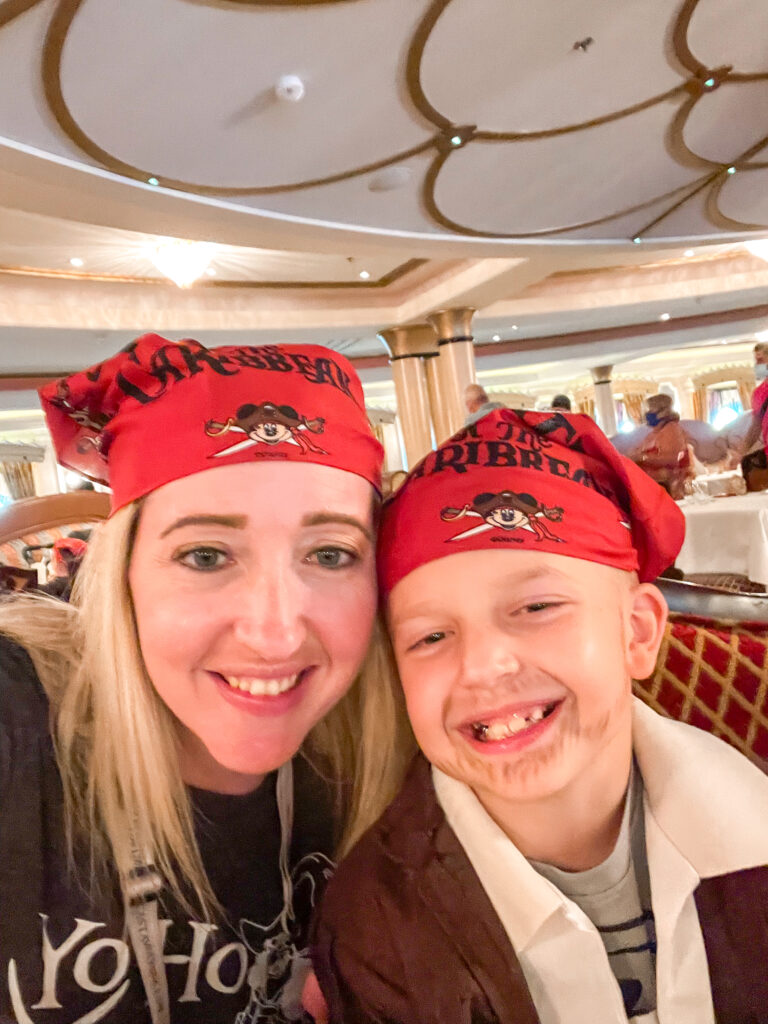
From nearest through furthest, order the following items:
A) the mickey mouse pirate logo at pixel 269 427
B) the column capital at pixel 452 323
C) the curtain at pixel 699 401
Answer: the mickey mouse pirate logo at pixel 269 427 → the column capital at pixel 452 323 → the curtain at pixel 699 401

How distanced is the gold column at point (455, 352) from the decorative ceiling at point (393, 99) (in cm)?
333

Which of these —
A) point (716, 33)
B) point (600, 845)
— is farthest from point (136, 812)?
point (716, 33)

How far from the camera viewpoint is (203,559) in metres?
0.92

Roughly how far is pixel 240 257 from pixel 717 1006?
264 inches

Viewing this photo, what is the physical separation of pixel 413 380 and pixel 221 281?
3.13 metres

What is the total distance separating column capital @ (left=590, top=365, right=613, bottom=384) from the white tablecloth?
37.5ft

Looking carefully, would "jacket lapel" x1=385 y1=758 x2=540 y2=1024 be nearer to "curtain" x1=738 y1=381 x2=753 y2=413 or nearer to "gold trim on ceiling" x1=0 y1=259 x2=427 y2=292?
"gold trim on ceiling" x1=0 y1=259 x2=427 y2=292

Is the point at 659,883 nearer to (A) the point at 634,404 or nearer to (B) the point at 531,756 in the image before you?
(B) the point at 531,756

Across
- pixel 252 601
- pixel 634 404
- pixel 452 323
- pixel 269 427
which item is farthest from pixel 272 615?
pixel 634 404

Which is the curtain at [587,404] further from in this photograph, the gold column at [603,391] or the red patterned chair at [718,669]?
the red patterned chair at [718,669]

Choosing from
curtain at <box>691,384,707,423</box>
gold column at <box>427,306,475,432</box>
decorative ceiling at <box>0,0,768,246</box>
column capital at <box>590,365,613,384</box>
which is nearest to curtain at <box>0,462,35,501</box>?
gold column at <box>427,306,475,432</box>

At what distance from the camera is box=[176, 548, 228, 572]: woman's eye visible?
2.99ft

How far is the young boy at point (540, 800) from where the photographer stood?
33.0 inches

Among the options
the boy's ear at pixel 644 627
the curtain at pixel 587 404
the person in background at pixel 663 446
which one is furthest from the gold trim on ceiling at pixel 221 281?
the curtain at pixel 587 404
